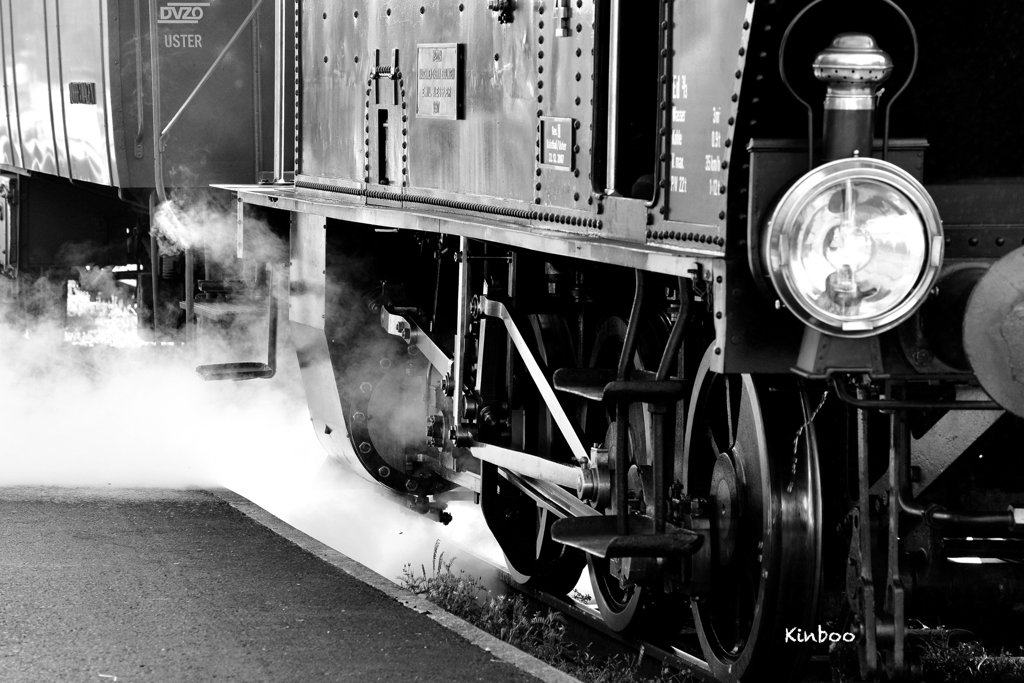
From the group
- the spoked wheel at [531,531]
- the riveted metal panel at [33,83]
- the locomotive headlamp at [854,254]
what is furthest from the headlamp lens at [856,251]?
the riveted metal panel at [33,83]

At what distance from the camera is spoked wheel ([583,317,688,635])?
15.7ft

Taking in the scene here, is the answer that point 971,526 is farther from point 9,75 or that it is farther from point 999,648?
point 9,75

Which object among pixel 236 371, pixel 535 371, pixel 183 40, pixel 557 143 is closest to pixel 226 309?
pixel 236 371

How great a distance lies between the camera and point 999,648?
543cm

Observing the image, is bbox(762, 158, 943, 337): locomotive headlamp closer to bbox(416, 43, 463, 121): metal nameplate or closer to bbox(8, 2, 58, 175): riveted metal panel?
bbox(416, 43, 463, 121): metal nameplate

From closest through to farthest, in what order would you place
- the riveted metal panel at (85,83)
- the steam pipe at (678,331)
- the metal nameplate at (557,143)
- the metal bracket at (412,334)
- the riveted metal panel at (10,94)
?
1. the steam pipe at (678,331)
2. the metal nameplate at (557,143)
3. the metal bracket at (412,334)
4. the riveted metal panel at (85,83)
5. the riveted metal panel at (10,94)

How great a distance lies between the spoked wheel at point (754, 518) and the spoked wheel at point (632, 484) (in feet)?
0.82

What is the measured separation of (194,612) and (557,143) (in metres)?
2.24

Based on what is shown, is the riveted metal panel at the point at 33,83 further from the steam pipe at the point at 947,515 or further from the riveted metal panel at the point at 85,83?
the steam pipe at the point at 947,515

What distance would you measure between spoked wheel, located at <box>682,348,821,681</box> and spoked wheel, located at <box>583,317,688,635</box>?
25cm

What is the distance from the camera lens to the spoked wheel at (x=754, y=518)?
3.96 metres

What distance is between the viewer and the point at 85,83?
9492 millimetres

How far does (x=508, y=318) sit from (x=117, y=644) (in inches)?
72.0

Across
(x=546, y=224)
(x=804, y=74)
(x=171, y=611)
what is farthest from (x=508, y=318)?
(x=804, y=74)
